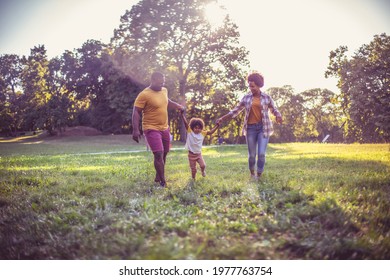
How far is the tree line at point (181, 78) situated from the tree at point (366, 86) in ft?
0.23

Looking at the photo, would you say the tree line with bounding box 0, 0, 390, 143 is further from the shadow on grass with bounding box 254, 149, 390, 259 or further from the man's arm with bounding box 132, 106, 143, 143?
the shadow on grass with bounding box 254, 149, 390, 259

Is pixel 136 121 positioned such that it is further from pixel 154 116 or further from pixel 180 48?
pixel 180 48

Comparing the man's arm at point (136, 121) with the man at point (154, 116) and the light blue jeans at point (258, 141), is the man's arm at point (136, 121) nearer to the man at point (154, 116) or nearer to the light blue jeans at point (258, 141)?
the man at point (154, 116)

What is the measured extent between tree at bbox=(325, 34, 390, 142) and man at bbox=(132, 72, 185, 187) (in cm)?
485

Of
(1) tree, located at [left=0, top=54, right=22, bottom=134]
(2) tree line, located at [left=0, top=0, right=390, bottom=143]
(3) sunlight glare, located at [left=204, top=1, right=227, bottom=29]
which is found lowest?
(1) tree, located at [left=0, top=54, right=22, bottom=134]

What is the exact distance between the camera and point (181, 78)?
36344 mm

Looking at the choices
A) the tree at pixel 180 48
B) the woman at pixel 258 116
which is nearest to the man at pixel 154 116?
the woman at pixel 258 116

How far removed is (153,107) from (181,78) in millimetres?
29950

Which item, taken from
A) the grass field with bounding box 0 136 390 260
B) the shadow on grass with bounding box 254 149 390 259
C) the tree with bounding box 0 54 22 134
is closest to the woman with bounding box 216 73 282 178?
the grass field with bounding box 0 136 390 260

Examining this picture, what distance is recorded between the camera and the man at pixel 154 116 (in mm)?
7023

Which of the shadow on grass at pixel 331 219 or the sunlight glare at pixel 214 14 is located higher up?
the sunlight glare at pixel 214 14

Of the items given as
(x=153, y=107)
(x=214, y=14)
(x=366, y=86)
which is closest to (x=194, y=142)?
(x=153, y=107)

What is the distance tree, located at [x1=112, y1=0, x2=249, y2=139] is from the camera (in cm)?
3300
